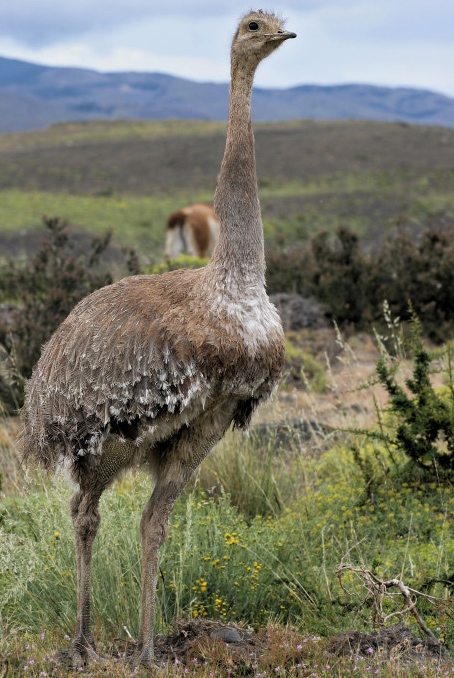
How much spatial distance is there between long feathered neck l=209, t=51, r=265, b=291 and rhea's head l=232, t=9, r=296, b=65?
0.15 feet

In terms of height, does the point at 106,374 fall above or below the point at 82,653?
above

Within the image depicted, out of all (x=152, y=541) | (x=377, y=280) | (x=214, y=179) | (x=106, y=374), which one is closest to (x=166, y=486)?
(x=152, y=541)

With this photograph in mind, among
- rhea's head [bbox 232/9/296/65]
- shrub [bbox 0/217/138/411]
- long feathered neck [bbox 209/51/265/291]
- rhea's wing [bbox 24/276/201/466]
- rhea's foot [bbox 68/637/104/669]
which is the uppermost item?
rhea's head [bbox 232/9/296/65]

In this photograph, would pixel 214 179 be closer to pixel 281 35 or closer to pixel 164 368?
pixel 281 35

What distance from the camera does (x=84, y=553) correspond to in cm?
363

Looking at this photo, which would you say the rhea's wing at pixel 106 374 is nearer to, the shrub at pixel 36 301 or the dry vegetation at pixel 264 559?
the dry vegetation at pixel 264 559

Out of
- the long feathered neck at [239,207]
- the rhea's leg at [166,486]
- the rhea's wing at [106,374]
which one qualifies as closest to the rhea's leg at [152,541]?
the rhea's leg at [166,486]

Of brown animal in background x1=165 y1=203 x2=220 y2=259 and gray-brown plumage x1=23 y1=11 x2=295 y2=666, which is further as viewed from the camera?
brown animal in background x1=165 y1=203 x2=220 y2=259

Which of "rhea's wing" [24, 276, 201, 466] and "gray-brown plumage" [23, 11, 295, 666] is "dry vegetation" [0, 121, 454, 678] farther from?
"rhea's wing" [24, 276, 201, 466]

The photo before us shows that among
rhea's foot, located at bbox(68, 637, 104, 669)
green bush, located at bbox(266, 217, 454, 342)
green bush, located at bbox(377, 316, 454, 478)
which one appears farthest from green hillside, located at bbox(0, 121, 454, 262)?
rhea's foot, located at bbox(68, 637, 104, 669)

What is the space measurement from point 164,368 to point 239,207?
0.72 meters

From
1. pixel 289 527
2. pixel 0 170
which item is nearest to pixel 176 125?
pixel 0 170

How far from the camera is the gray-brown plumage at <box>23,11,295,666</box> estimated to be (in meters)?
3.21

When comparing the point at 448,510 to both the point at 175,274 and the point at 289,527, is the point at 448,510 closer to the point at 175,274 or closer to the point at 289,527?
the point at 289,527
